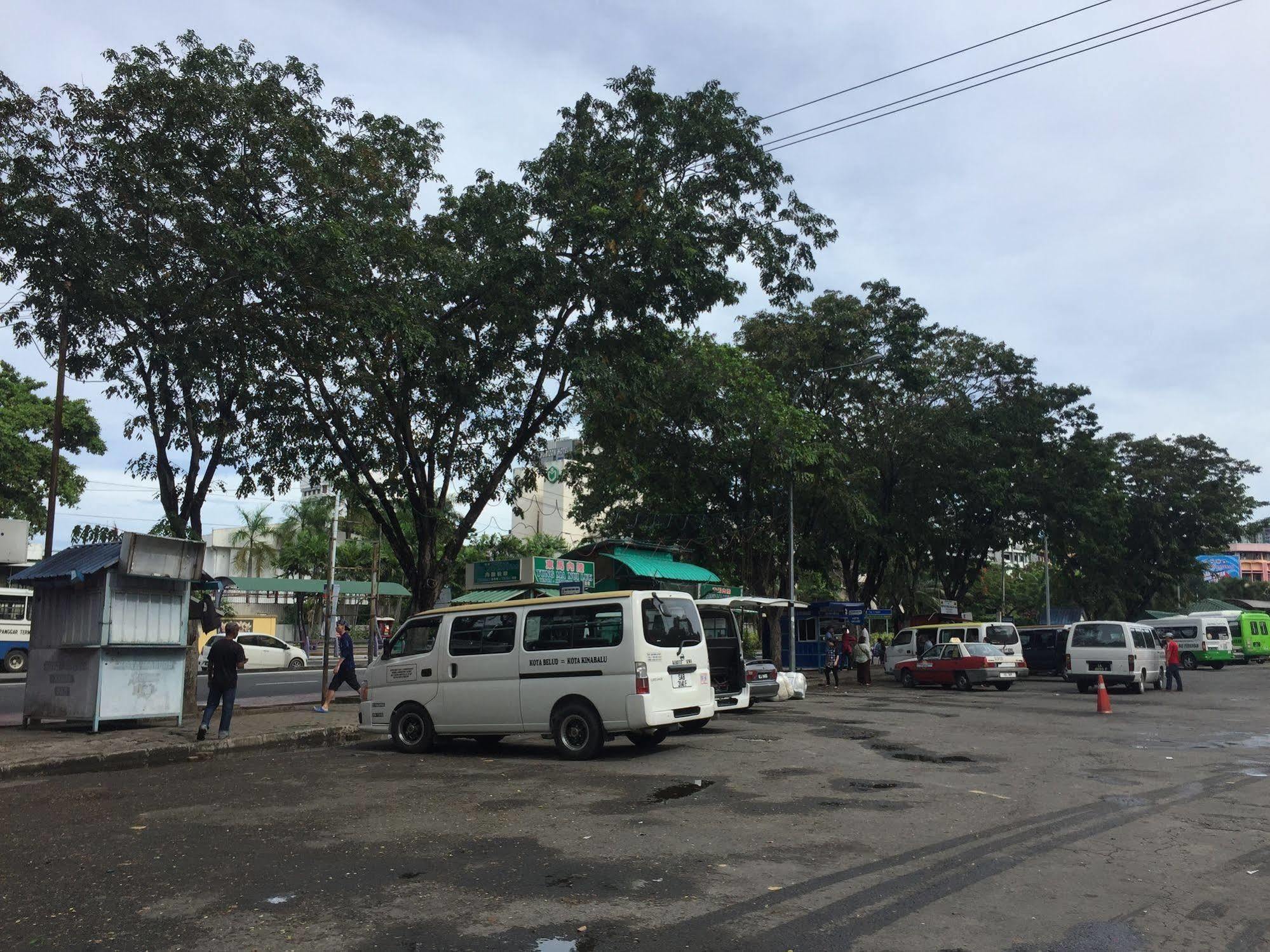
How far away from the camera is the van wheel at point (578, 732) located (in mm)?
11711

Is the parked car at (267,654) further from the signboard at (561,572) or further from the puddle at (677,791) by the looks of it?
the puddle at (677,791)

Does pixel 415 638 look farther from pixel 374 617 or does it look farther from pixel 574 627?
pixel 374 617

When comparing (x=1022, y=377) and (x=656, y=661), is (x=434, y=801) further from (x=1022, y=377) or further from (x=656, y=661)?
(x=1022, y=377)

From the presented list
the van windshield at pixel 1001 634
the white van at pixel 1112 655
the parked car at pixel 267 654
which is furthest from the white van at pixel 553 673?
the parked car at pixel 267 654

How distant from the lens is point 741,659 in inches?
630

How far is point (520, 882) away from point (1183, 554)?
175ft

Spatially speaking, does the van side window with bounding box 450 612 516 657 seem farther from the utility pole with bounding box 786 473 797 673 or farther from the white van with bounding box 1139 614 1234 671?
the white van with bounding box 1139 614 1234 671

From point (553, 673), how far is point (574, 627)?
0.62 metres

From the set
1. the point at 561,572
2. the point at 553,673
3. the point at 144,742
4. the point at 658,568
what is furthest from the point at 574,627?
the point at 658,568

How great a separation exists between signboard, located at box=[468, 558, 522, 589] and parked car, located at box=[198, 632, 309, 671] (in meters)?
13.7

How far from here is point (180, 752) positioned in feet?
41.3

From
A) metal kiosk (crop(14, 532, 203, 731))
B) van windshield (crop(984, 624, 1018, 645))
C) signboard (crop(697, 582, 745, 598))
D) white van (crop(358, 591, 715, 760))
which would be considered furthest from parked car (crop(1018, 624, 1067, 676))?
metal kiosk (crop(14, 532, 203, 731))

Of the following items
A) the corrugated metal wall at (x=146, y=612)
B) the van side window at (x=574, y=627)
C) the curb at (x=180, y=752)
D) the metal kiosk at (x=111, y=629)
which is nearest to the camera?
the curb at (x=180, y=752)

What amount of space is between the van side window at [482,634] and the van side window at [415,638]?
0.36 meters
